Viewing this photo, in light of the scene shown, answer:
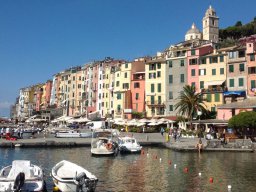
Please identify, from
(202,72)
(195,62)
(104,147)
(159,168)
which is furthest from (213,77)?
(159,168)

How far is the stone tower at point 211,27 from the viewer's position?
153375mm

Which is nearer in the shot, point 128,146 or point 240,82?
point 128,146

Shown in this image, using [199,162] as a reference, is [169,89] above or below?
above

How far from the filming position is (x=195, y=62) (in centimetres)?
8725

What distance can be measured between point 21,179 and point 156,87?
72337 millimetres

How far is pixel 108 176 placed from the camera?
111ft

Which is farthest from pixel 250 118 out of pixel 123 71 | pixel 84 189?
pixel 123 71

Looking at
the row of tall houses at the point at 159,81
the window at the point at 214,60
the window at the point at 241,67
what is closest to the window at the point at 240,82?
the row of tall houses at the point at 159,81

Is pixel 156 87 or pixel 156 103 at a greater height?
pixel 156 87

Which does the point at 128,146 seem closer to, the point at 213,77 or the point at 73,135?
the point at 73,135

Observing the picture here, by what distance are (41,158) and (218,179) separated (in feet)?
73.9

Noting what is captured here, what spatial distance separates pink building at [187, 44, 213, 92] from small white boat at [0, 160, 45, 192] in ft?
206

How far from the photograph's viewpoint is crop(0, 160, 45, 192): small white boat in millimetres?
23281

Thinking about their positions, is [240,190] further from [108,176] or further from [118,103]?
[118,103]
